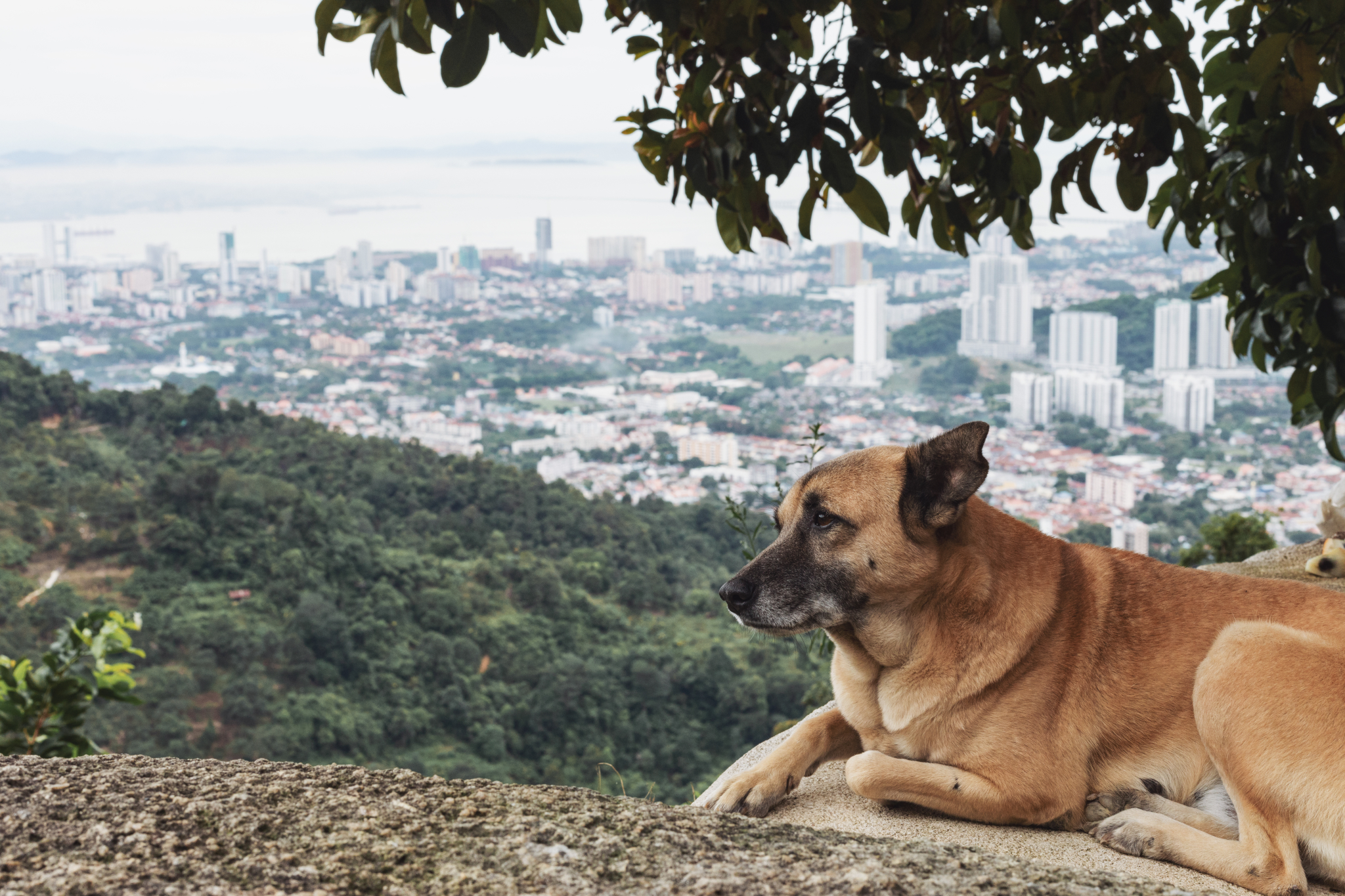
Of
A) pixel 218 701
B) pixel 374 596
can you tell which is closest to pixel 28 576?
pixel 218 701

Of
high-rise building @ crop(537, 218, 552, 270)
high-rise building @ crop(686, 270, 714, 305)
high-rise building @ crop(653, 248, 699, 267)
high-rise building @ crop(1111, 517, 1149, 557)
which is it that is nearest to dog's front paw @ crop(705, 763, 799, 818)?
high-rise building @ crop(1111, 517, 1149, 557)

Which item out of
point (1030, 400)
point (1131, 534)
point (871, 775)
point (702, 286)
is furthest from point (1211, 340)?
point (871, 775)

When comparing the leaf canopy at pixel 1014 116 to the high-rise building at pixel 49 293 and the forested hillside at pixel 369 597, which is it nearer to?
the forested hillside at pixel 369 597

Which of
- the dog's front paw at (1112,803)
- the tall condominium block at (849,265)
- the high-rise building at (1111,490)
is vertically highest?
the tall condominium block at (849,265)

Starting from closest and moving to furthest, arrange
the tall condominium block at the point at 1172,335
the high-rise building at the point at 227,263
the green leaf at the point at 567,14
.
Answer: the green leaf at the point at 567,14, the tall condominium block at the point at 1172,335, the high-rise building at the point at 227,263

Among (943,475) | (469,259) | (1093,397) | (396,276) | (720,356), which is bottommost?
(1093,397)

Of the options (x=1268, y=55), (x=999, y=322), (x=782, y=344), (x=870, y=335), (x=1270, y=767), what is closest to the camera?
(x=1270, y=767)

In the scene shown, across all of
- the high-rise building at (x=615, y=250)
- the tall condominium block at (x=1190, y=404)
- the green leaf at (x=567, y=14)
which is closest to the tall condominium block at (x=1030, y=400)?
the tall condominium block at (x=1190, y=404)

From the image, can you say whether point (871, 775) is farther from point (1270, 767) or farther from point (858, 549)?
point (1270, 767)
